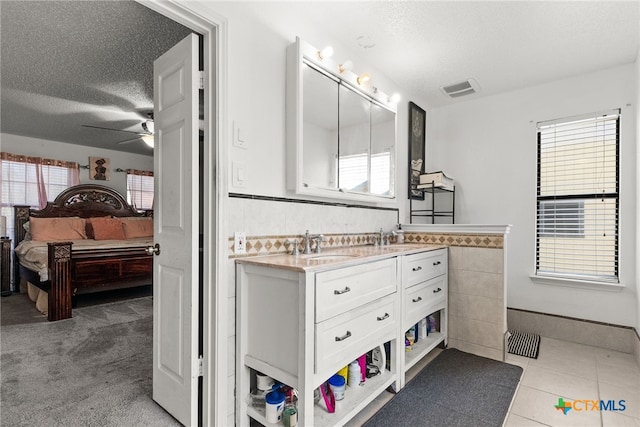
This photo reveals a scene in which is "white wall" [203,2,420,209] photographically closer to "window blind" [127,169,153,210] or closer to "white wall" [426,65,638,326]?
"white wall" [426,65,638,326]

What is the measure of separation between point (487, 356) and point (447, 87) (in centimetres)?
244

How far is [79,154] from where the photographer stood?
5.71 m

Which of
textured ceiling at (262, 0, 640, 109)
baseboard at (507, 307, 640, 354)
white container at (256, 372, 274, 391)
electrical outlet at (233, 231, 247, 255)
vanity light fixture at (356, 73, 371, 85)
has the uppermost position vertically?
textured ceiling at (262, 0, 640, 109)

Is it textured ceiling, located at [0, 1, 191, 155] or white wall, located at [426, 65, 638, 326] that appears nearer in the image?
textured ceiling, located at [0, 1, 191, 155]

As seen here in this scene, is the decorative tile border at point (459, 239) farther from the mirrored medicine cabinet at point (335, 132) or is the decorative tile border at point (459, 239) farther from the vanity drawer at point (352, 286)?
the vanity drawer at point (352, 286)

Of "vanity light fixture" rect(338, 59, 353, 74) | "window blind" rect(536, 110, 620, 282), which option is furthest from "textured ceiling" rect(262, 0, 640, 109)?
"window blind" rect(536, 110, 620, 282)

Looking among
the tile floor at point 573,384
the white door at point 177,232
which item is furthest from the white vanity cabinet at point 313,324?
the tile floor at point 573,384

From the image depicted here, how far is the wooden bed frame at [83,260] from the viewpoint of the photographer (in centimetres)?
348

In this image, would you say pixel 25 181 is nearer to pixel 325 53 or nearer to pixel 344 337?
pixel 325 53

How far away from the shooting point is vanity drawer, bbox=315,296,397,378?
1420 millimetres

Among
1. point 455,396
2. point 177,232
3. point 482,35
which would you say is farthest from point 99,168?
point 455,396

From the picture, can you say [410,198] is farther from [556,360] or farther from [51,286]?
[51,286]

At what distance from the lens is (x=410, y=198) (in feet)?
11.0

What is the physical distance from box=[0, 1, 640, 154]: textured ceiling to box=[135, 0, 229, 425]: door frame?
38 centimetres
